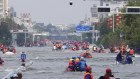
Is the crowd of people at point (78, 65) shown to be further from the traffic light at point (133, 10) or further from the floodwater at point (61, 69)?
the traffic light at point (133, 10)

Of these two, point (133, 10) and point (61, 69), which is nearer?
point (61, 69)

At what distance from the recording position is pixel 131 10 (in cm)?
8944

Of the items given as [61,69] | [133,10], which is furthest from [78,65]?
[133,10]

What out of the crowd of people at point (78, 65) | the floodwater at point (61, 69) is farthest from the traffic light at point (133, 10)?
the crowd of people at point (78, 65)

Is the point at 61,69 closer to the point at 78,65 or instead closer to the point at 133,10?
the point at 78,65

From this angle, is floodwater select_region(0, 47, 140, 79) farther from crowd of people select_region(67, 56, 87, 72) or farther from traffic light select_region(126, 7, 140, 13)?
traffic light select_region(126, 7, 140, 13)

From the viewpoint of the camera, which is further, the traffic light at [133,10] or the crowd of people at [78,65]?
the traffic light at [133,10]

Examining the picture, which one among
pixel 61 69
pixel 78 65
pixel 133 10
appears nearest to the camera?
pixel 78 65

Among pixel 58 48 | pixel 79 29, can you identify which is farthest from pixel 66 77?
pixel 79 29

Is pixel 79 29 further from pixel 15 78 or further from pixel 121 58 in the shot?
pixel 15 78

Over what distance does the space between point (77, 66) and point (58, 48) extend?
262ft

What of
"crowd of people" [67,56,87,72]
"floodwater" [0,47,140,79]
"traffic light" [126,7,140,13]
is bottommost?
"floodwater" [0,47,140,79]

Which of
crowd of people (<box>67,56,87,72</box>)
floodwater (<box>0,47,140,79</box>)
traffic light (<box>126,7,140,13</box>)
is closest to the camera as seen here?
floodwater (<box>0,47,140,79</box>)

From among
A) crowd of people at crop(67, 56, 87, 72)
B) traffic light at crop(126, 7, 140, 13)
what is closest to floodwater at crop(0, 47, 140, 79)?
crowd of people at crop(67, 56, 87, 72)
